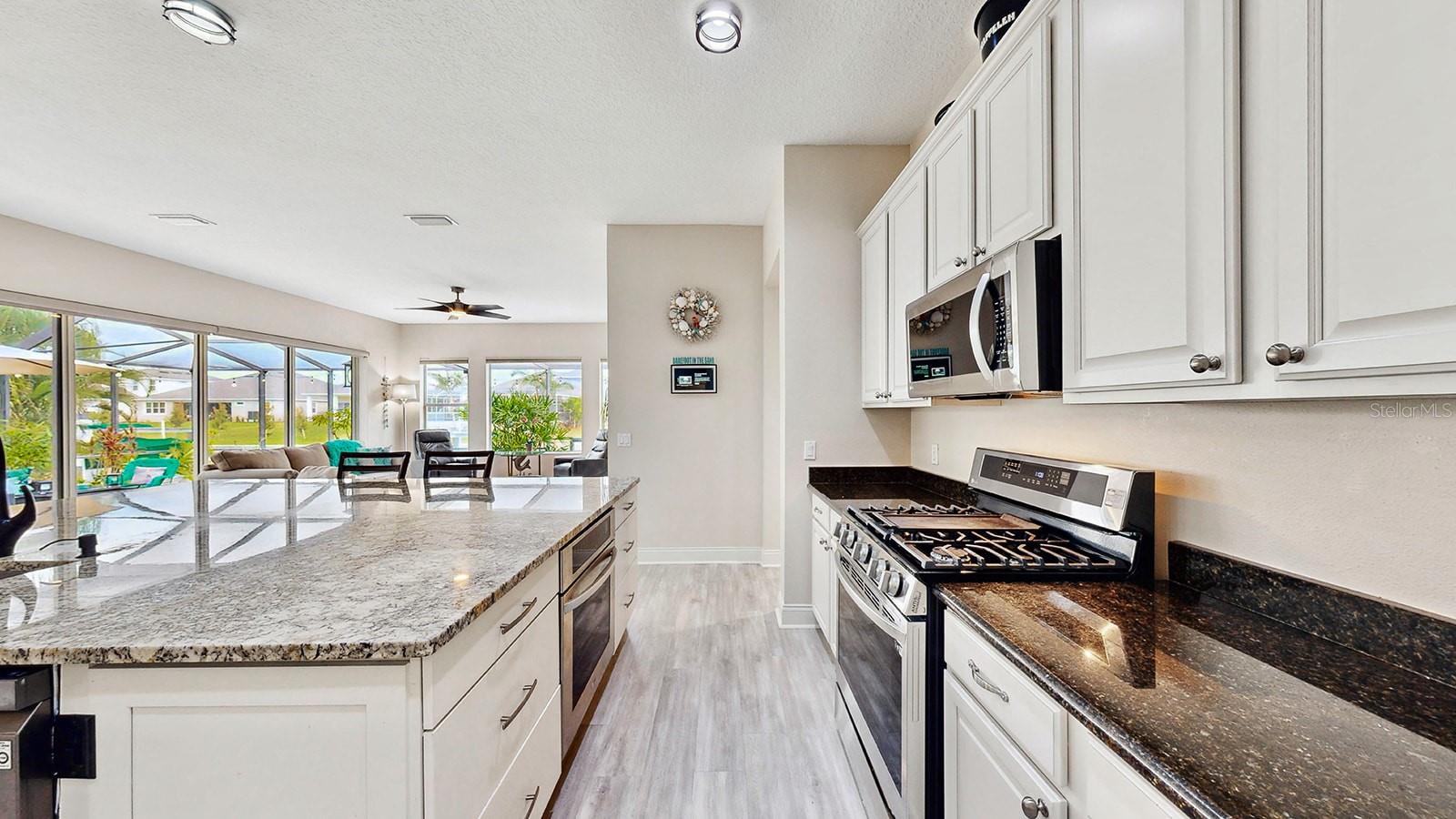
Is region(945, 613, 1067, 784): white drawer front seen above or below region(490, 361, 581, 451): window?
below

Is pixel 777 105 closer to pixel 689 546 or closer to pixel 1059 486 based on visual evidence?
pixel 1059 486

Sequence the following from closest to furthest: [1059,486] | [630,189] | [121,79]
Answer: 1. [1059,486]
2. [121,79]
3. [630,189]

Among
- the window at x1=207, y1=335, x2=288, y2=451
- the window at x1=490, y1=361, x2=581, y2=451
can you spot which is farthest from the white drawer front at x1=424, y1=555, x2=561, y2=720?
the window at x1=490, y1=361, x2=581, y2=451

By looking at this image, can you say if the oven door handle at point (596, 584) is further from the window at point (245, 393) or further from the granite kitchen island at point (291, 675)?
the window at point (245, 393)

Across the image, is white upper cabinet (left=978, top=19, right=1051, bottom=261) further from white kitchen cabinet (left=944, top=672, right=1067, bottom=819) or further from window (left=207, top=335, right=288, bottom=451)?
window (left=207, top=335, right=288, bottom=451)

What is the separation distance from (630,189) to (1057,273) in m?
2.93

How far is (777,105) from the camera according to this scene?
267 centimetres

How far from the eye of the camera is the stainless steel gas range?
133cm

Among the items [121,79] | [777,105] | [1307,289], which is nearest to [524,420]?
[121,79]

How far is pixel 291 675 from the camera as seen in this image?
3.22ft

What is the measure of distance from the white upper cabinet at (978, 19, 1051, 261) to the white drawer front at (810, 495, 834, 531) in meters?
1.34

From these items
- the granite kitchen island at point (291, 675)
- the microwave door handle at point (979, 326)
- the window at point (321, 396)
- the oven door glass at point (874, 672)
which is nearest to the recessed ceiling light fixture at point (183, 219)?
the window at point (321, 396)

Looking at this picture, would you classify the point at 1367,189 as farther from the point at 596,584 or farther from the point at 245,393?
the point at 245,393

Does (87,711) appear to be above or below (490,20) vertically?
below
